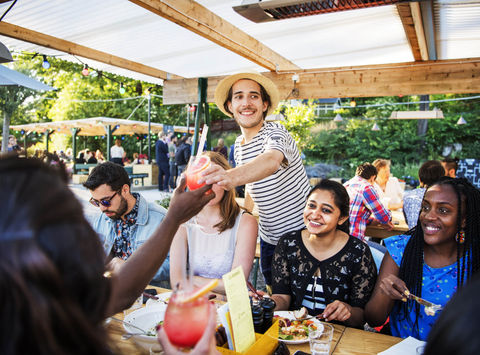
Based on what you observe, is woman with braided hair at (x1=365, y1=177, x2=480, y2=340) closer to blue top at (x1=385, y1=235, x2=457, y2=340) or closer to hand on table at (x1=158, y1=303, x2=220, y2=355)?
blue top at (x1=385, y1=235, x2=457, y2=340)

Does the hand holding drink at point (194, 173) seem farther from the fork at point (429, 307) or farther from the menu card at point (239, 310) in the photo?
the fork at point (429, 307)

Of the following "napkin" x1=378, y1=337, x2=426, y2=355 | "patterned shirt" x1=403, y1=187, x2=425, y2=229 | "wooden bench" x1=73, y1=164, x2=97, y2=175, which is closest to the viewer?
"napkin" x1=378, y1=337, x2=426, y2=355

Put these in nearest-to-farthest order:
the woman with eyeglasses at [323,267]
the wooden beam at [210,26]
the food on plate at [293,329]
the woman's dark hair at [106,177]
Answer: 1. the food on plate at [293,329]
2. the woman with eyeglasses at [323,267]
3. the woman's dark hair at [106,177]
4. the wooden beam at [210,26]

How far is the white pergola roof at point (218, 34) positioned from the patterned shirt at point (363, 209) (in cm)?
189

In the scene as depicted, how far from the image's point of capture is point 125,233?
2990 mm

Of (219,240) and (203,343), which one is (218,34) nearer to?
(219,240)

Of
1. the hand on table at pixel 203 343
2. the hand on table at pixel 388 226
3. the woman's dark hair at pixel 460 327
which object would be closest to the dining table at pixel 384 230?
the hand on table at pixel 388 226

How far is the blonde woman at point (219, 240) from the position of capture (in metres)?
2.64

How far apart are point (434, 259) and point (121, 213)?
223 cm

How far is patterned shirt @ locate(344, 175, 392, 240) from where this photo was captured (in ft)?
14.7

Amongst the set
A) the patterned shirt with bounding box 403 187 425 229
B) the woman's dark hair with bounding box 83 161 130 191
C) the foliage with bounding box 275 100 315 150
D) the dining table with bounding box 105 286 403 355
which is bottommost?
the dining table with bounding box 105 286 403 355

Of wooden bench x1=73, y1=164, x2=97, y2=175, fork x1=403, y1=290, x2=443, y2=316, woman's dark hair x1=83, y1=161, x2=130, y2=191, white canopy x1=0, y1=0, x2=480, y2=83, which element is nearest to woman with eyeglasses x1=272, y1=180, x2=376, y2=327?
fork x1=403, y1=290, x2=443, y2=316

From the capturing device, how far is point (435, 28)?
14.4 feet

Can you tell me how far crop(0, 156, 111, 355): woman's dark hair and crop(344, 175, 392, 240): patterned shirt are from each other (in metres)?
4.21
